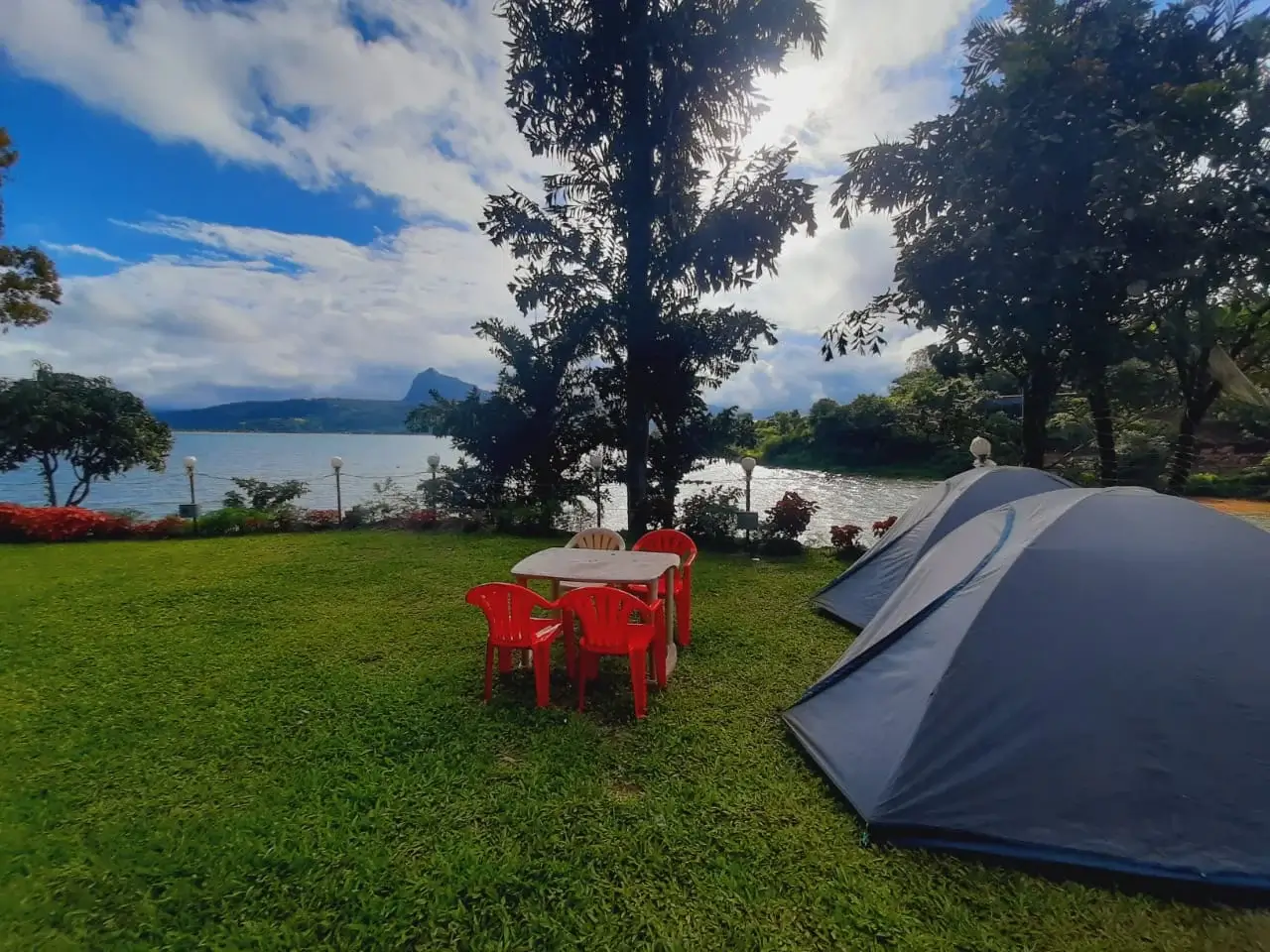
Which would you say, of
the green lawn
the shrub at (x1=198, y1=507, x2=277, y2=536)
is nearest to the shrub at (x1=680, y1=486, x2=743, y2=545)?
the green lawn

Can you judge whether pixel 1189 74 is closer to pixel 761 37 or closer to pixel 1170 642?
pixel 761 37

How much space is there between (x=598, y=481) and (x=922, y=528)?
284 inches

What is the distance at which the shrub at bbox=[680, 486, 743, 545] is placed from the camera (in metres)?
9.68

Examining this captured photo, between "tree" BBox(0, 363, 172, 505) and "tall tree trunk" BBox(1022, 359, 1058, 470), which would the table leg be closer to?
"tall tree trunk" BBox(1022, 359, 1058, 470)

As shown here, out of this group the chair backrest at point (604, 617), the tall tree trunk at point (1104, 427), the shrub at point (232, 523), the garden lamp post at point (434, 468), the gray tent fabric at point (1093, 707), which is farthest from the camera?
the garden lamp post at point (434, 468)

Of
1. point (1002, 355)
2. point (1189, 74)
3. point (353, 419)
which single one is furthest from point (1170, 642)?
point (353, 419)

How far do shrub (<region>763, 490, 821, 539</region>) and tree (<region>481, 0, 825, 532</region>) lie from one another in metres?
2.52

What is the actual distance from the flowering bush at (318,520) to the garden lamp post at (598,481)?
5043 millimetres

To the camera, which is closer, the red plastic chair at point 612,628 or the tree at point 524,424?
the red plastic chair at point 612,628

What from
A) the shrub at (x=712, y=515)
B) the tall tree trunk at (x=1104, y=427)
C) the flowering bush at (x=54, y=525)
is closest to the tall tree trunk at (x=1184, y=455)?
the tall tree trunk at (x=1104, y=427)

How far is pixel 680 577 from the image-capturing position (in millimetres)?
5281

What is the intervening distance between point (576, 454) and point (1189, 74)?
977 centimetres

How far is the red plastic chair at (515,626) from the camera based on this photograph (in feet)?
12.5

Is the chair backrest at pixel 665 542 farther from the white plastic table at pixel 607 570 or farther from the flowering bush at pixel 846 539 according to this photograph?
Result: the flowering bush at pixel 846 539
